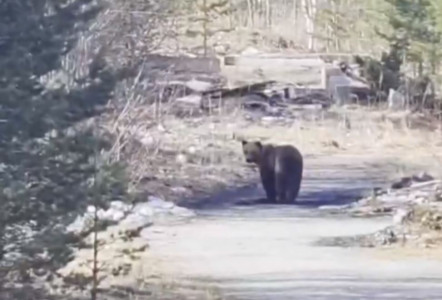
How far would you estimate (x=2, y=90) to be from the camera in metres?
5.40

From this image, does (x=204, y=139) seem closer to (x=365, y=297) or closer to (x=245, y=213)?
(x=245, y=213)

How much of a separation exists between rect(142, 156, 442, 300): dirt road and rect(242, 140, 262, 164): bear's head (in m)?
0.23

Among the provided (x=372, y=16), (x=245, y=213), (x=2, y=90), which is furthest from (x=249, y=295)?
(x=372, y=16)

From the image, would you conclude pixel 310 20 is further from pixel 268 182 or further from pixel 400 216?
pixel 400 216

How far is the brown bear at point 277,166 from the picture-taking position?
852cm

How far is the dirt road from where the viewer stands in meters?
7.26

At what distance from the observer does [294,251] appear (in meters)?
7.81

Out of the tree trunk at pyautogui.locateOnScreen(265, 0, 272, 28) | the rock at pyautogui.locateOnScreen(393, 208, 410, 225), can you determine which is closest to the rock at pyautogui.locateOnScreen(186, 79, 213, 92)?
the tree trunk at pyautogui.locateOnScreen(265, 0, 272, 28)

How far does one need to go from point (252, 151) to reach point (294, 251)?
1.09 metres

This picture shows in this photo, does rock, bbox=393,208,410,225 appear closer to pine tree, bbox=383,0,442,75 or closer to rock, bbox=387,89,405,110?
rock, bbox=387,89,405,110

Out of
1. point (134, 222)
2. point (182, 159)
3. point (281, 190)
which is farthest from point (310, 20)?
A: point (134, 222)

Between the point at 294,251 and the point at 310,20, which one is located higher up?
the point at 310,20

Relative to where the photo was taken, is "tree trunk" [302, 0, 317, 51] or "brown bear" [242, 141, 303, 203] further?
"tree trunk" [302, 0, 317, 51]

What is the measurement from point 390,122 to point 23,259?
163 inches
